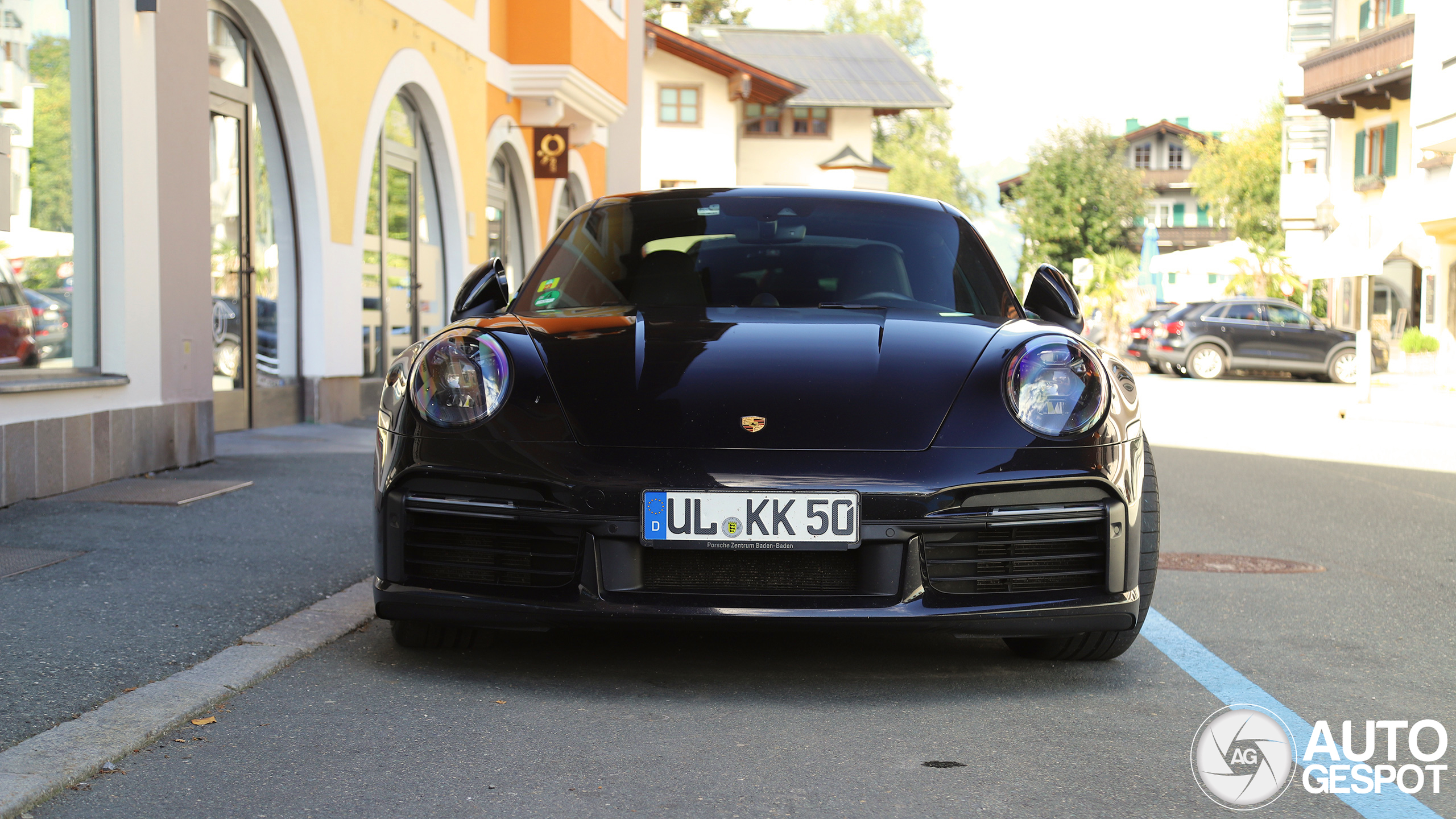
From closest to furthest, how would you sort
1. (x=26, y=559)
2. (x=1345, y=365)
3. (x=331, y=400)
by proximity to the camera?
1. (x=26, y=559)
2. (x=331, y=400)
3. (x=1345, y=365)

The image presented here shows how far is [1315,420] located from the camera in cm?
1609

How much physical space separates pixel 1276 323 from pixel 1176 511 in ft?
66.7

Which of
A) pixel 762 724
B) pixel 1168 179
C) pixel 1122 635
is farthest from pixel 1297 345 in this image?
pixel 1168 179

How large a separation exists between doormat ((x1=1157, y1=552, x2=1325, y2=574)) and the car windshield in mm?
1833

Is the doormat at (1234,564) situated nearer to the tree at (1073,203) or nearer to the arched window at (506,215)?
the arched window at (506,215)

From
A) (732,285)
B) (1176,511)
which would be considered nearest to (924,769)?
(732,285)

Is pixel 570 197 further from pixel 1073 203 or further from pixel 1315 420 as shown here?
pixel 1073 203

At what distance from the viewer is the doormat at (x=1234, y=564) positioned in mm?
5898

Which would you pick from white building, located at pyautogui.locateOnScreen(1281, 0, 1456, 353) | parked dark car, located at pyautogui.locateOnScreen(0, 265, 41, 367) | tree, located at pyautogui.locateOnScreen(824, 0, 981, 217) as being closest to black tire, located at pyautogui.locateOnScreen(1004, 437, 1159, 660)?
parked dark car, located at pyautogui.locateOnScreen(0, 265, 41, 367)

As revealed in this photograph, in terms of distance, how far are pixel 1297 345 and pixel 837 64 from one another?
1164 inches

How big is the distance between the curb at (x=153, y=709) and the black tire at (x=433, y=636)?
27cm

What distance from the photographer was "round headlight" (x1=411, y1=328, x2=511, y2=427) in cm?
366

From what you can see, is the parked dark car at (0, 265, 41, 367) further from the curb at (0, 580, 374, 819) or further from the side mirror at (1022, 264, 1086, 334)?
the side mirror at (1022, 264, 1086, 334)

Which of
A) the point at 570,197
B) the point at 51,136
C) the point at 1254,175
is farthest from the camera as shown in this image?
the point at 1254,175
